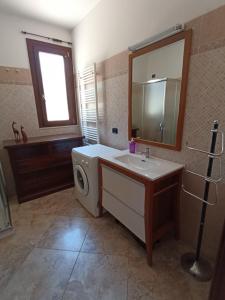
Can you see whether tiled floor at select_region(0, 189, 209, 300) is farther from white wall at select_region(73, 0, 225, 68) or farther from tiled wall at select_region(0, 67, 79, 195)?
white wall at select_region(73, 0, 225, 68)

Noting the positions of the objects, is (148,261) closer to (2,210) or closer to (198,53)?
(2,210)

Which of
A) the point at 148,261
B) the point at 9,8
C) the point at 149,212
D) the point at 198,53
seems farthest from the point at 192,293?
the point at 9,8

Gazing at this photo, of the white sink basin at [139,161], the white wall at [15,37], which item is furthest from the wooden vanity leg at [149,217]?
the white wall at [15,37]

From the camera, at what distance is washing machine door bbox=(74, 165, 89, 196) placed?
1.97m

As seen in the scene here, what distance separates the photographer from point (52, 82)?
2752mm

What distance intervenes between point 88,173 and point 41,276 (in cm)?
102

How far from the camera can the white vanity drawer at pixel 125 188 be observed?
1362 mm

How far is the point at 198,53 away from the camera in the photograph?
4.06 ft

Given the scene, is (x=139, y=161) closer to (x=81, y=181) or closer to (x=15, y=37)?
(x=81, y=181)

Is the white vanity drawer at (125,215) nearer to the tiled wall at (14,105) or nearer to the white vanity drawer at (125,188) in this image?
the white vanity drawer at (125,188)

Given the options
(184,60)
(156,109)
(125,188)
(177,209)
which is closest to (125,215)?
(125,188)

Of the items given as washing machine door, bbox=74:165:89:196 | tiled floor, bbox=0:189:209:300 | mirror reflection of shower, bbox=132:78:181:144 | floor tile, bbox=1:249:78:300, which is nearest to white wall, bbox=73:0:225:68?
mirror reflection of shower, bbox=132:78:181:144

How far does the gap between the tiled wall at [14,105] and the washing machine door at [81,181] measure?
1.19m

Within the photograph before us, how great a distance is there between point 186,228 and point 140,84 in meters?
1.60
